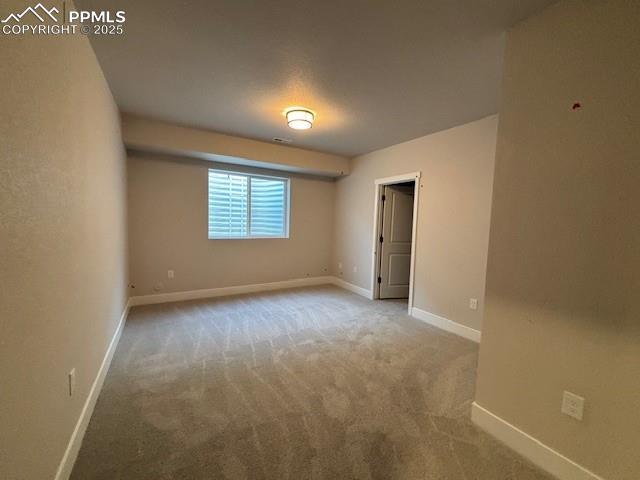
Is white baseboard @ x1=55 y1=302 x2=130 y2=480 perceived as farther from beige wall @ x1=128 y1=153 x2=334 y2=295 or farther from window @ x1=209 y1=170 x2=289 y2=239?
window @ x1=209 y1=170 x2=289 y2=239

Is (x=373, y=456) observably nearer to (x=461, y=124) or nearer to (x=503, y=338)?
(x=503, y=338)

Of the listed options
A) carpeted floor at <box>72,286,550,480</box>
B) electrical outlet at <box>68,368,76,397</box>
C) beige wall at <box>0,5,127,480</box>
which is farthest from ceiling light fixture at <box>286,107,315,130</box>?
electrical outlet at <box>68,368,76,397</box>

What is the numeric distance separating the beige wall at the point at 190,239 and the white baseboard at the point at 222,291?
8 centimetres

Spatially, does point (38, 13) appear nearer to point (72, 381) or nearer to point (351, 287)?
point (72, 381)

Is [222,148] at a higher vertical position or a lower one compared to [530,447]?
higher

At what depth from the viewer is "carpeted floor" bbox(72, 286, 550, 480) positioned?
146 cm

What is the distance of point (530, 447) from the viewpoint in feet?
5.06

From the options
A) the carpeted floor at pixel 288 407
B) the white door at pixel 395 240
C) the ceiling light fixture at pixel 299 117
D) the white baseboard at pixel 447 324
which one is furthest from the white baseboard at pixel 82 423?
the white door at pixel 395 240

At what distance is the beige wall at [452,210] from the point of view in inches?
122

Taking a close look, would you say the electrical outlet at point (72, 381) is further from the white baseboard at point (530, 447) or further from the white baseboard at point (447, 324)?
the white baseboard at point (447, 324)

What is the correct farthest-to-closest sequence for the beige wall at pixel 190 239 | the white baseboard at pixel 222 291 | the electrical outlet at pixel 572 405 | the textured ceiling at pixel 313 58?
the white baseboard at pixel 222 291, the beige wall at pixel 190 239, the textured ceiling at pixel 313 58, the electrical outlet at pixel 572 405

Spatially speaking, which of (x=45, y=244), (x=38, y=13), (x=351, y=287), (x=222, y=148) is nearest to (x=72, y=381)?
(x=45, y=244)

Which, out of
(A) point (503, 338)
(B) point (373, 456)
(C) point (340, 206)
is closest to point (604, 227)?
(A) point (503, 338)
